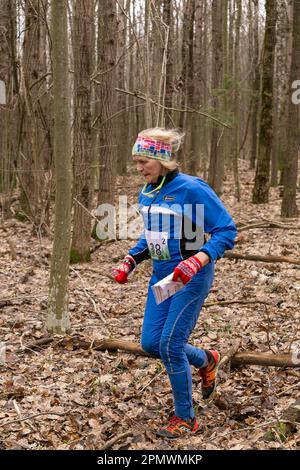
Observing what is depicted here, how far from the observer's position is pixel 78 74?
31.7 feet

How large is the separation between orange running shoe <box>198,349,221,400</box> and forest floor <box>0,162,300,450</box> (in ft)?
0.41

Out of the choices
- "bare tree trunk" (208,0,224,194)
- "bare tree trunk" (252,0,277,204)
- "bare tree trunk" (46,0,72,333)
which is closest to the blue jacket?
"bare tree trunk" (46,0,72,333)

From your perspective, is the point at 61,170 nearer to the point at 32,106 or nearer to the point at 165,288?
the point at 165,288

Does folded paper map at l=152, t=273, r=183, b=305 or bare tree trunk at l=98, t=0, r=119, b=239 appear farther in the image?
bare tree trunk at l=98, t=0, r=119, b=239

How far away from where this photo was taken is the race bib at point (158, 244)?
4062 mm

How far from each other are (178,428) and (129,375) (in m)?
1.23

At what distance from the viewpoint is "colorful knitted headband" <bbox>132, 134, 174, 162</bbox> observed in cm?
408

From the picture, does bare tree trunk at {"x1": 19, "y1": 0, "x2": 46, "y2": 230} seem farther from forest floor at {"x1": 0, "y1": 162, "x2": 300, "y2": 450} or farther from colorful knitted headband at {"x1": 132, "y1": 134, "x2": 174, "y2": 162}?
colorful knitted headband at {"x1": 132, "y1": 134, "x2": 174, "y2": 162}

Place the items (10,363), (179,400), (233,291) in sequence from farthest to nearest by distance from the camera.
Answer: (233,291) → (10,363) → (179,400)

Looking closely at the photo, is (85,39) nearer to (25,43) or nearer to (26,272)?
(25,43)

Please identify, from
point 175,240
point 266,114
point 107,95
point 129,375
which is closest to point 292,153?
point 266,114

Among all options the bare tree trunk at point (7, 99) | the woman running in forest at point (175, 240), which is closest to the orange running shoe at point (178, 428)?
the woman running in forest at point (175, 240)
